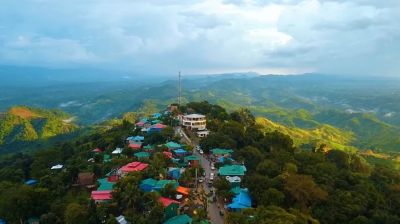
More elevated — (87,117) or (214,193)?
(214,193)

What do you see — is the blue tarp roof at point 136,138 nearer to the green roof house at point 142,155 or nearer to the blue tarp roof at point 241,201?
the green roof house at point 142,155

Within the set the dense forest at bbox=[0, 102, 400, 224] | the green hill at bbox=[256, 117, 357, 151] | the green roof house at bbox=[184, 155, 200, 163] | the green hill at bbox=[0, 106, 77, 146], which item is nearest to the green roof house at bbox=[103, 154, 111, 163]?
the dense forest at bbox=[0, 102, 400, 224]

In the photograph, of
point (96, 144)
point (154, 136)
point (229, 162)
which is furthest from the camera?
point (96, 144)

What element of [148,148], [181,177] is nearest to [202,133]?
[148,148]

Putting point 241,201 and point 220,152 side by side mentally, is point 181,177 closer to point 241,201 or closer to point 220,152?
point 241,201

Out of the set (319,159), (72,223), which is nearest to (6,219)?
(72,223)

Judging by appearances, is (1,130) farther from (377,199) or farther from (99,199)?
(377,199)

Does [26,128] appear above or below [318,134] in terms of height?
above
